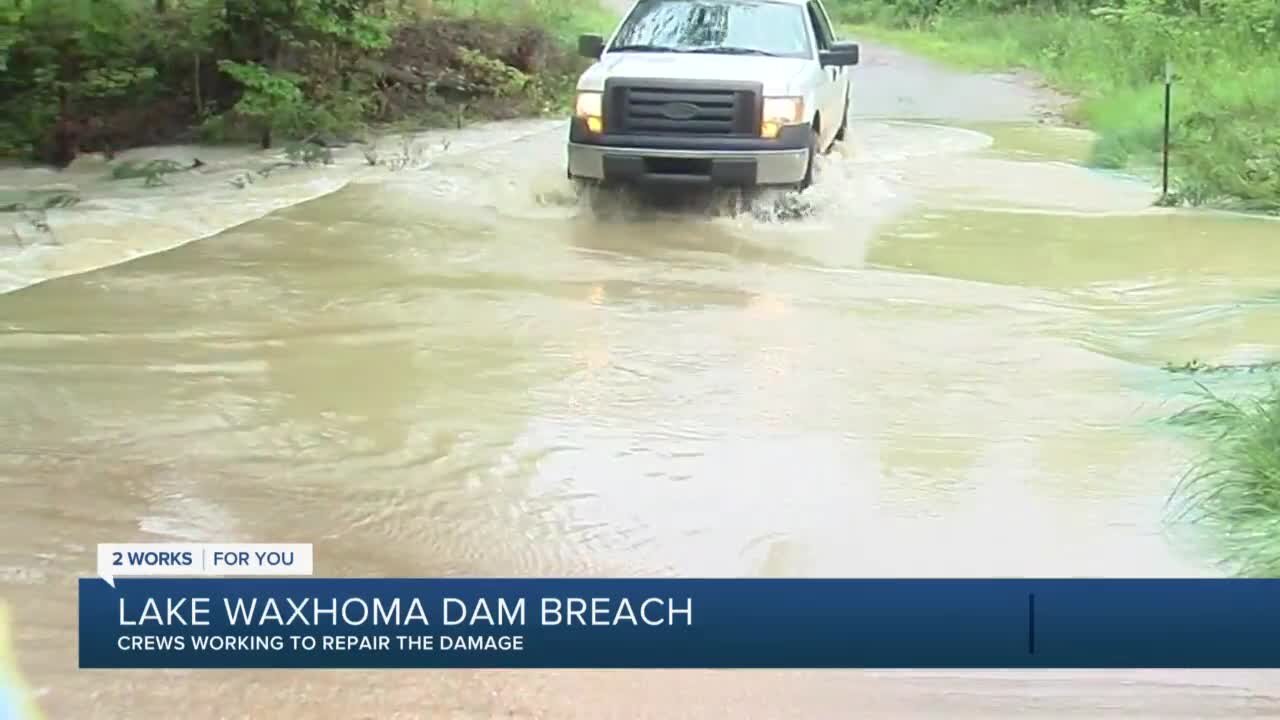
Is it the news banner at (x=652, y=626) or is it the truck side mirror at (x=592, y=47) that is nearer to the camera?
the news banner at (x=652, y=626)

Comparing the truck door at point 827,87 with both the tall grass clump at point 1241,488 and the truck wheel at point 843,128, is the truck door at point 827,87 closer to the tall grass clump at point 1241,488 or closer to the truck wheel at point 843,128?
the truck wheel at point 843,128

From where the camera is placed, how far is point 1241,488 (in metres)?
5.16

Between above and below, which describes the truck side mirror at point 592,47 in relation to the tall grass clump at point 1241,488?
above

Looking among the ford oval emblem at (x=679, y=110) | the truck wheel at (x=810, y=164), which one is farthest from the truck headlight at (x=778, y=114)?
the ford oval emblem at (x=679, y=110)

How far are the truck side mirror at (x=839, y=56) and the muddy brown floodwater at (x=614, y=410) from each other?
111cm

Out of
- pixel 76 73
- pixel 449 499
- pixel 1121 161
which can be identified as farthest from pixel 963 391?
pixel 76 73

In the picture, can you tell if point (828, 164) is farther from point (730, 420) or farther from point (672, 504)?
point (672, 504)

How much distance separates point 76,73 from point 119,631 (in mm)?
11649

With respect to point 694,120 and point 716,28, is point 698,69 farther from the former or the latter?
point 716,28

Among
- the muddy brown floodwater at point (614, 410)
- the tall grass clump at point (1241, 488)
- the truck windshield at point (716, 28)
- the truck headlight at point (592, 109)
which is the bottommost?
the muddy brown floodwater at point (614, 410)

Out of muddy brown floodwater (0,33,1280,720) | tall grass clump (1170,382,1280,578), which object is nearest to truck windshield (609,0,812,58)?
muddy brown floodwater (0,33,1280,720)

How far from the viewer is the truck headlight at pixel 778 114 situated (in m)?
10.8

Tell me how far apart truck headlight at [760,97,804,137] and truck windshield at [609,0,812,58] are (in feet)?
2.86

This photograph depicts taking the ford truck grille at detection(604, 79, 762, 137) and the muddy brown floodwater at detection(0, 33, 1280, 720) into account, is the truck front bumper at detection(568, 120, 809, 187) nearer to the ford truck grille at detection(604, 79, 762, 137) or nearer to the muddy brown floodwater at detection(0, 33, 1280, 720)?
the ford truck grille at detection(604, 79, 762, 137)
